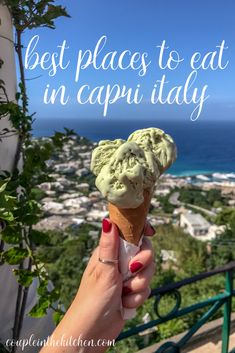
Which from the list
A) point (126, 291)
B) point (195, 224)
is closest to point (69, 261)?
point (195, 224)

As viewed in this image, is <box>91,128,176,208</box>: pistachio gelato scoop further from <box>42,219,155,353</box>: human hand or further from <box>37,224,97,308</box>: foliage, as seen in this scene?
<box>37,224,97,308</box>: foliage

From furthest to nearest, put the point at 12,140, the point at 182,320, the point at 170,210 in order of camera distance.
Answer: the point at 170,210
the point at 182,320
the point at 12,140

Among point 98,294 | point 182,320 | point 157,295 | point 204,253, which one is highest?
point 98,294

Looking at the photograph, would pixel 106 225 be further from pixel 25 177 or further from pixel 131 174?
pixel 25 177

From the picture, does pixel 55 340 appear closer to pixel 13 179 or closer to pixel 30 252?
pixel 30 252

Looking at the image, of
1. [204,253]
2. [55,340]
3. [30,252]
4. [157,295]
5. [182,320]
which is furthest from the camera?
[204,253]

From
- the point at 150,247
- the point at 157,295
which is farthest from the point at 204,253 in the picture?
the point at 150,247
